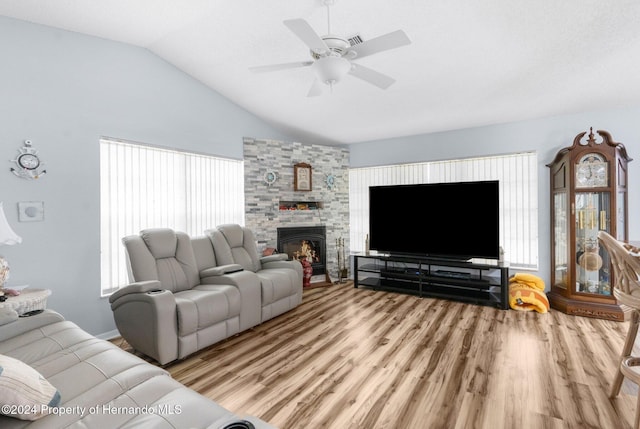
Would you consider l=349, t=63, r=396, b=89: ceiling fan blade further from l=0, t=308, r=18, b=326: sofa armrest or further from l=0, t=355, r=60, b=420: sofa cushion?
l=0, t=308, r=18, b=326: sofa armrest

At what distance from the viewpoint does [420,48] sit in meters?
2.96

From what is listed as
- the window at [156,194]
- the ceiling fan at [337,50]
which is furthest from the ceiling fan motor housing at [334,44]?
the window at [156,194]

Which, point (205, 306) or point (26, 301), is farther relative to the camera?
point (205, 306)

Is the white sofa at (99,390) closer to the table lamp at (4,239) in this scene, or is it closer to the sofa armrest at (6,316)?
the sofa armrest at (6,316)

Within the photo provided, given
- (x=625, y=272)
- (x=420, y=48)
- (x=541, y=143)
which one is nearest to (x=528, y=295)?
(x=541, y=143)

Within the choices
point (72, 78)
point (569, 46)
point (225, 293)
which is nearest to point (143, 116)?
point (72, 78)

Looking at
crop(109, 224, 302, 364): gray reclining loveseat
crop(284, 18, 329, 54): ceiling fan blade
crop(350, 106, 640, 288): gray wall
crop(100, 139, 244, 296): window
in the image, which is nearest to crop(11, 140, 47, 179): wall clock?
crop(100, 139, 244, 296): window

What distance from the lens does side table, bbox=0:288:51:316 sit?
87.0 inches

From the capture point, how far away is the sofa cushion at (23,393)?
1061 millimetres

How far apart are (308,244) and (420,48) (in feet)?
11.2

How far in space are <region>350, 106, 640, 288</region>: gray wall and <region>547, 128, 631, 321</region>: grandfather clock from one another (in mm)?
242

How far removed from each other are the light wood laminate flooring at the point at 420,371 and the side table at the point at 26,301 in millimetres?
1092

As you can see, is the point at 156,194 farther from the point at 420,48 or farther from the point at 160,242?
the point at 420,48

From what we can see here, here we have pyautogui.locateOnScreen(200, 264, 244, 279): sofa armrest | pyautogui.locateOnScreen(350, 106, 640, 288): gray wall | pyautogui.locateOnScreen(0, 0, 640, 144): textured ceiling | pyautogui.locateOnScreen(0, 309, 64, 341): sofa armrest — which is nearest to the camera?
pyautogui.locateOnScreen(0, 309, 64, 341): sofa armrest
